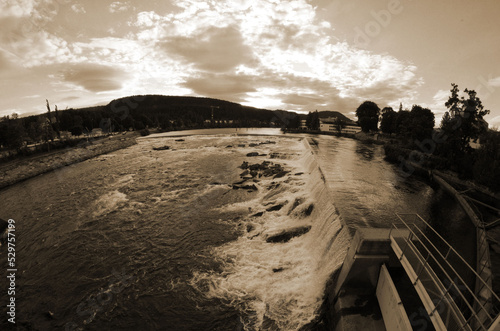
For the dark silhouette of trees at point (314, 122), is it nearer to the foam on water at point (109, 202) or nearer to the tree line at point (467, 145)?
the tree line at point (467, 145)

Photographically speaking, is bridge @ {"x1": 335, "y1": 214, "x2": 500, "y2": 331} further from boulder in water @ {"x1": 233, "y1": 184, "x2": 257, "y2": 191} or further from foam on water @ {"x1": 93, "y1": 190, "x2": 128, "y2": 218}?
foam on water @ {"x1": 93, "y1": 190, "x2": 128, "y2": 218}

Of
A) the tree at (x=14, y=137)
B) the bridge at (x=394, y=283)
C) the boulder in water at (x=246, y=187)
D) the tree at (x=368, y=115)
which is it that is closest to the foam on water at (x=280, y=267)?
the bridge at (x=394, y=283)

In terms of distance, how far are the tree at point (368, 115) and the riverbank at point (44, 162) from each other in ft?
284

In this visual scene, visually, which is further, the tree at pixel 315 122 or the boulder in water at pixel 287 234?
the tree at pixel 315 122

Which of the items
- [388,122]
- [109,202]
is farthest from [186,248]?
[388,122]

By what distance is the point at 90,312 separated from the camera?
1099 centimetres

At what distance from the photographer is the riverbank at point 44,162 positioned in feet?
99.8

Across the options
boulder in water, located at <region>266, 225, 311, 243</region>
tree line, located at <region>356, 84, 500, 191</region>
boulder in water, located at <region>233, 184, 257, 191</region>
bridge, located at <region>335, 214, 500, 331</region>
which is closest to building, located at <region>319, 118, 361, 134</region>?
tree line, located at <region>356, 84, 500, 191</region>

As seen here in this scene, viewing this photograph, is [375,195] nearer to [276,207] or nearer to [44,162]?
[276,207]

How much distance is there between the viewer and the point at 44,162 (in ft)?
119

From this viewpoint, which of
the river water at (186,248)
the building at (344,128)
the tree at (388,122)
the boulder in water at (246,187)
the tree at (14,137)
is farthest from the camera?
the building at (344,128)

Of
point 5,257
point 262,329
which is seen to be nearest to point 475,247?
point 262,329

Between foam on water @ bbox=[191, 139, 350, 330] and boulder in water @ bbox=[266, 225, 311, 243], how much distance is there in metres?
0.31

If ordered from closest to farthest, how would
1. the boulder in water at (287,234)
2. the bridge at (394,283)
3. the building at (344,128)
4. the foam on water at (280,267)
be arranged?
the bridge at (394,283) < the foam on water at (280,267) < the boulder in water at (287,234) < the building at (344,128)
